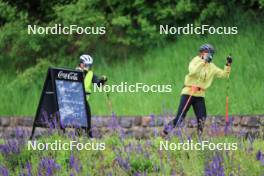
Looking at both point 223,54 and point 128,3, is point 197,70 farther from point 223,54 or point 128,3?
point 128,3

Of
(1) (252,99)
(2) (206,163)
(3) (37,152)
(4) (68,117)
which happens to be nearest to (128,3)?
(1) (252,99)

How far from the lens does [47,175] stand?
8.64 meters

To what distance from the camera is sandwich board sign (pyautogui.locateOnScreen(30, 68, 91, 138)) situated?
13.2 meters

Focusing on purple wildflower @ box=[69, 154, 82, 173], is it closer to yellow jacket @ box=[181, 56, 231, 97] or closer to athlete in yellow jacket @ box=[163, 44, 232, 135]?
athlete in yellow jacket @ box=[163, 44, 232, 135]

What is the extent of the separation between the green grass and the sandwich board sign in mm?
2839

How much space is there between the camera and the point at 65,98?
44.4 feet

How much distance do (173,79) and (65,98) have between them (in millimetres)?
4852

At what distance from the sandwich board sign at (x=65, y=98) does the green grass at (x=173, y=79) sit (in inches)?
112

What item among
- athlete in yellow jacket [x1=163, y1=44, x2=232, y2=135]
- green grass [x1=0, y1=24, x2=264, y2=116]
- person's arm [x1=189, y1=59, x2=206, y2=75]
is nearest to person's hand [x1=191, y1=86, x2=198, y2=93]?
athlete in yellow jacket [x1=163, y1=44, x2=232, y2=135]

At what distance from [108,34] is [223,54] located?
136 inches

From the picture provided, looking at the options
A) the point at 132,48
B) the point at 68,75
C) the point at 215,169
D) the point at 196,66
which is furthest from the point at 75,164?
the point at 132,48

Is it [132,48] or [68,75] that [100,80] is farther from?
[132,48]

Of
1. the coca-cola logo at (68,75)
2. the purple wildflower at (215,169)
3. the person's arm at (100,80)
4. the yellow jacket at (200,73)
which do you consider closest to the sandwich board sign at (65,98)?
the coca-cola logo at (68,75)

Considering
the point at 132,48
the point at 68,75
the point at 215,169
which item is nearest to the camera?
the point at 215,169
